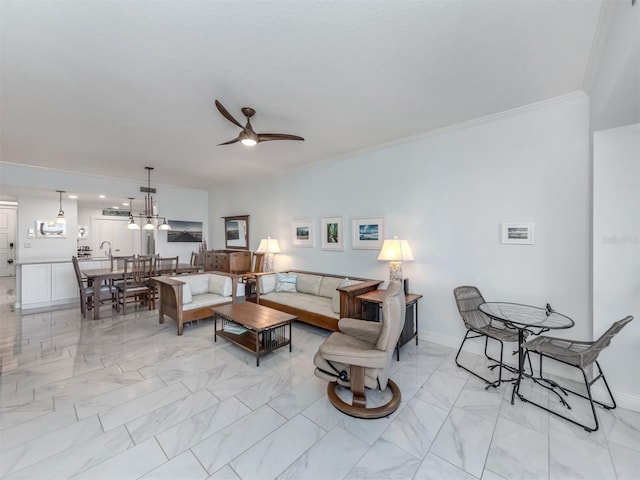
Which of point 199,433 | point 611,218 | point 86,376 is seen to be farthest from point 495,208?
point 86,376

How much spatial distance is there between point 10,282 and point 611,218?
12.7 metres

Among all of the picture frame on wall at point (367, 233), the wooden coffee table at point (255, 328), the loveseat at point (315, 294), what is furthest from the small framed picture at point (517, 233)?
the wooden coffee table at point (255, 328)

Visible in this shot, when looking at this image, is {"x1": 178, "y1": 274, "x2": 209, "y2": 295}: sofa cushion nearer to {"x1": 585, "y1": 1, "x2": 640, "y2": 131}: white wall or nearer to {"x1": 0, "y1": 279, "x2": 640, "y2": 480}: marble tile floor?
{"x1": 0, "y1": 279, "x2": 640, "y2": 480}: marble tile floor

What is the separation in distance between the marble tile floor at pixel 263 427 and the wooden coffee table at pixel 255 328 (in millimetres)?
176

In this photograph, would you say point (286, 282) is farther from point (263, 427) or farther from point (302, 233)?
point (263, 427)

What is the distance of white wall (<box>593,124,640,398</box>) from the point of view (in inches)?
86.4

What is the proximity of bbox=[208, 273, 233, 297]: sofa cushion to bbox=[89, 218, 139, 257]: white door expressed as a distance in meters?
6.25

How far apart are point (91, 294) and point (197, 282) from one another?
6.55 ft

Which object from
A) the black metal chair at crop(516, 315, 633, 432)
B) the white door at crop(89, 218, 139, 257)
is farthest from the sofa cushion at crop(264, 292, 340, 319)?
the white door at crop(89, 218, 139, 257)

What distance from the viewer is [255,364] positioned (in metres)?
2.96

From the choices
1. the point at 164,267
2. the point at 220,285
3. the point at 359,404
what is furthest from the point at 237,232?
the point at 359,404

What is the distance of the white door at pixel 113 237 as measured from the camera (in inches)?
354

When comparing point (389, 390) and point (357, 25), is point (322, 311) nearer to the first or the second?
point (389, 390)

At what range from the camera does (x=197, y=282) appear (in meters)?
4.57
